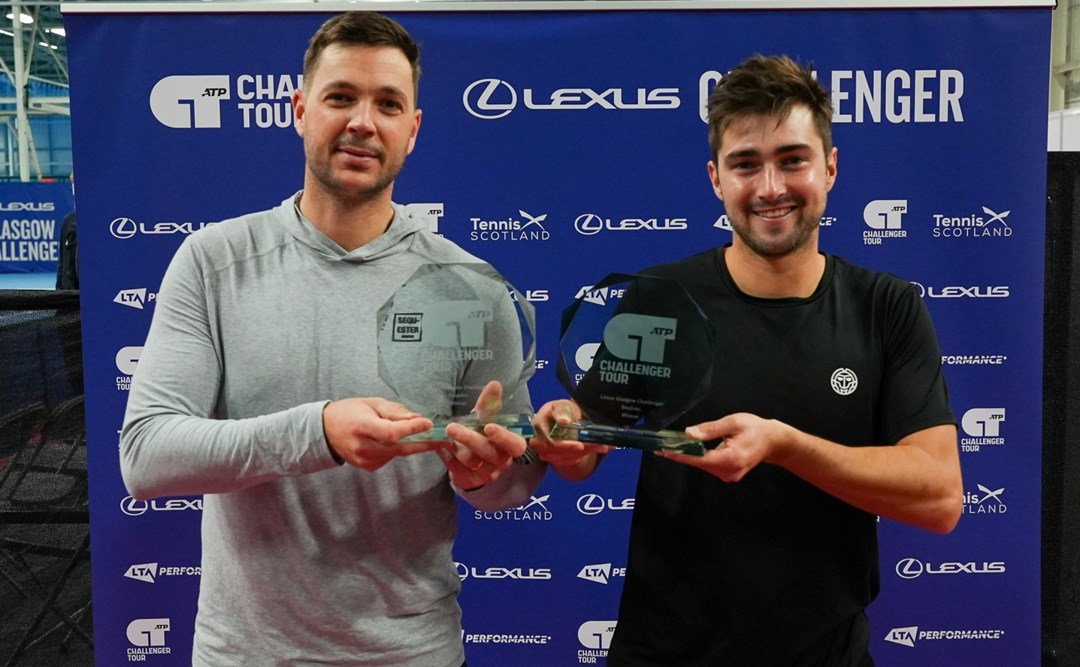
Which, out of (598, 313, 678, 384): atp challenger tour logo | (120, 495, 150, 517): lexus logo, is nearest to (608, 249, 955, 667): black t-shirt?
(598, 313, 678, 384): atp challenger tour logo

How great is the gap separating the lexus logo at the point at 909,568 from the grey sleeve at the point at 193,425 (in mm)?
2296

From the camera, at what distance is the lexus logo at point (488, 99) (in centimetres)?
281

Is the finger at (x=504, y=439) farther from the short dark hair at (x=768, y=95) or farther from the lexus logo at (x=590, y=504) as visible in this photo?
the lexus logo at (x=590, y=504)

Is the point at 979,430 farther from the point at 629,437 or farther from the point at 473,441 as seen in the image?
the point at 473,441

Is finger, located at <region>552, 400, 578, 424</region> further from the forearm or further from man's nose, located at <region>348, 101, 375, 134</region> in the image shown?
man's nose, located at <region>348, 101, 375, 134</region>

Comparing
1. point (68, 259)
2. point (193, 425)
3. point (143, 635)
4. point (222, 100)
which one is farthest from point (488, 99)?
point (68, 259)

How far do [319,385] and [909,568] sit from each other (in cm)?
228

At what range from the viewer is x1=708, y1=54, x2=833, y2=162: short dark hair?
142 cm

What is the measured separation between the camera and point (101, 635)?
288cm

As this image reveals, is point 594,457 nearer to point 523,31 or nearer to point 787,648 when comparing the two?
point 787,648

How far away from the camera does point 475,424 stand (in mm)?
1313

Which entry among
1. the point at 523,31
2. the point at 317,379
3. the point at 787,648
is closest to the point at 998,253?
the point at 523,31

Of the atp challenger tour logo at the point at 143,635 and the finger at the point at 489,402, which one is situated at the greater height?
the finger at the point at 489,402

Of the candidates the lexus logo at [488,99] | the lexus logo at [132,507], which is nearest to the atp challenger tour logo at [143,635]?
the lexus logo at [132,507]
